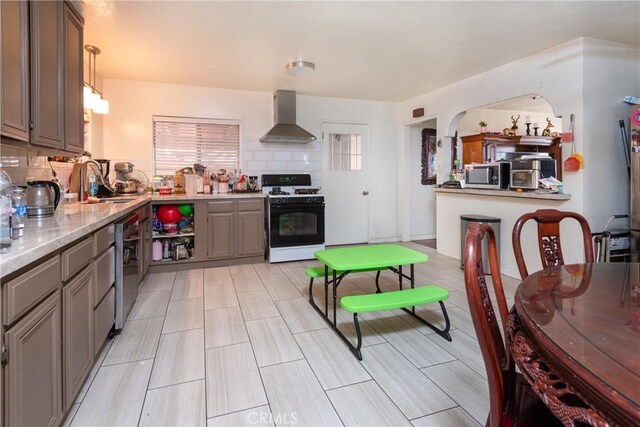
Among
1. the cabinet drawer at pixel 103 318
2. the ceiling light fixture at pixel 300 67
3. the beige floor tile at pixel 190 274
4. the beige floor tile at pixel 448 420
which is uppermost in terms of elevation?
the ceiling light fixture at pixel 300 67

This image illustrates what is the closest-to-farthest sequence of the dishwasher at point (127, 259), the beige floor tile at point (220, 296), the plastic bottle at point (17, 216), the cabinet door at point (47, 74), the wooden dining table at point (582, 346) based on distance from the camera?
the wooden dining table at point (582, 346)
the plastic bottle at point (17, 216)
the cabinet door at point (47, 74)
the dishwasher at point (127, 259)
the beige floor tile at point (220, 296)

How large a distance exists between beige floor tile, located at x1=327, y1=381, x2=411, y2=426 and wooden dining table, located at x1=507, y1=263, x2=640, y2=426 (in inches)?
34.3

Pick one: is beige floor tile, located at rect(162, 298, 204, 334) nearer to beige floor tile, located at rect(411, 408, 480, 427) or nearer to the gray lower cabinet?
the gray lower cabinet

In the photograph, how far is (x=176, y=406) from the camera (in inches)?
65.2

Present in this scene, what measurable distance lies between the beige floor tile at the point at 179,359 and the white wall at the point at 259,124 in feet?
9.55

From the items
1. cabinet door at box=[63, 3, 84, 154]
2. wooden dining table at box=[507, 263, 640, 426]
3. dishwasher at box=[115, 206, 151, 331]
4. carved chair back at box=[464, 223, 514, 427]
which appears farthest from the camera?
dishwasher at box=[115, 206, 151, 331]

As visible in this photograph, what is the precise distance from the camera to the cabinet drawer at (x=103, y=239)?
1.88 m

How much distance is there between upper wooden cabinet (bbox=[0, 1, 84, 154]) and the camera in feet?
5.33

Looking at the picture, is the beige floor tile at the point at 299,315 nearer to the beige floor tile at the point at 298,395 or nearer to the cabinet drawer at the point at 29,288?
the beige floor tile at the point at 298,395

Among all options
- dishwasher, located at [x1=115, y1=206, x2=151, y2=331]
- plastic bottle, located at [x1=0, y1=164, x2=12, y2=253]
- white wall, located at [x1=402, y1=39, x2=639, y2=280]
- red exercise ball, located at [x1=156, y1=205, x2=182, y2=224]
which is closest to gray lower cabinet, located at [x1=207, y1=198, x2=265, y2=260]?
red exercise ball, located at [x1=156, y1=205, x2=182, y2=224]

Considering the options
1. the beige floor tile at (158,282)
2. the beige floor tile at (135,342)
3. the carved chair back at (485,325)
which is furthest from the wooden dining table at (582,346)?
the beige floor tile at (158,282)

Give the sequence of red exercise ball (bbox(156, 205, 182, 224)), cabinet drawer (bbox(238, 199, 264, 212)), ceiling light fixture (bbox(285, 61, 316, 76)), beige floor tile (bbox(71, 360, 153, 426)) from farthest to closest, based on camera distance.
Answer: cabinet drawer (bbox(238, 199, 264, 212)), red exercise ball (bbox(156, 205, 182, 224)), ceiling light fixture (bbox(285, 61, 316, 76)), beige floor tile (bbox(71, 360, 153, 426))

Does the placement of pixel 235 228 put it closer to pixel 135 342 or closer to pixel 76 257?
pixel 135 342

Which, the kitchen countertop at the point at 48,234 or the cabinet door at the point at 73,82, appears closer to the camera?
the kitchen countertop at the point at 48,234
